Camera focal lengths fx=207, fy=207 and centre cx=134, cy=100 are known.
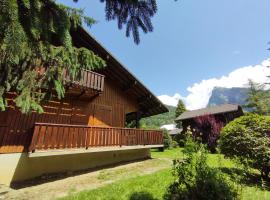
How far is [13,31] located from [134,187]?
24.0 feet

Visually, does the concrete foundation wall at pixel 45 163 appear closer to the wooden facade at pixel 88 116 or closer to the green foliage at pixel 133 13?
the wooden facade at pixel 88 116

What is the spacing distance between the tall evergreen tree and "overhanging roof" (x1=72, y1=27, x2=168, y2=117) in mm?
8780

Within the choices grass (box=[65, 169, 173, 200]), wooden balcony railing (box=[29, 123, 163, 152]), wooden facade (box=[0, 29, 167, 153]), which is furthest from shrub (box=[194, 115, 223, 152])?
grass (box=[65, 169, 173, 200])

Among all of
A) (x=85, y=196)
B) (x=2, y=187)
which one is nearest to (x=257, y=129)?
(x=85, y=196)

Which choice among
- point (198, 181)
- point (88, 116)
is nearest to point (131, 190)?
point (198, 181)

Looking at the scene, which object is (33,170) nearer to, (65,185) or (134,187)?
(65,185)

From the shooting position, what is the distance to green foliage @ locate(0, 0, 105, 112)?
2.07m

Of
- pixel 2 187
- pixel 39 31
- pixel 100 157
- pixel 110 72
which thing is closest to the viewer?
pixel 39 31

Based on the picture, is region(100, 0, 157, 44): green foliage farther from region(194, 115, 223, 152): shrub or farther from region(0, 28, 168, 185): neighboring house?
region(194, 115, 223, 152): shrub

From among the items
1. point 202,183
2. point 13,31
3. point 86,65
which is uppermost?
point 86,65

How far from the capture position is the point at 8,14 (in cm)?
203

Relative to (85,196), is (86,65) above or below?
above

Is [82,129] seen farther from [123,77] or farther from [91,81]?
[123,77]

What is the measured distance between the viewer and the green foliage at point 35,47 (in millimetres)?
2068
